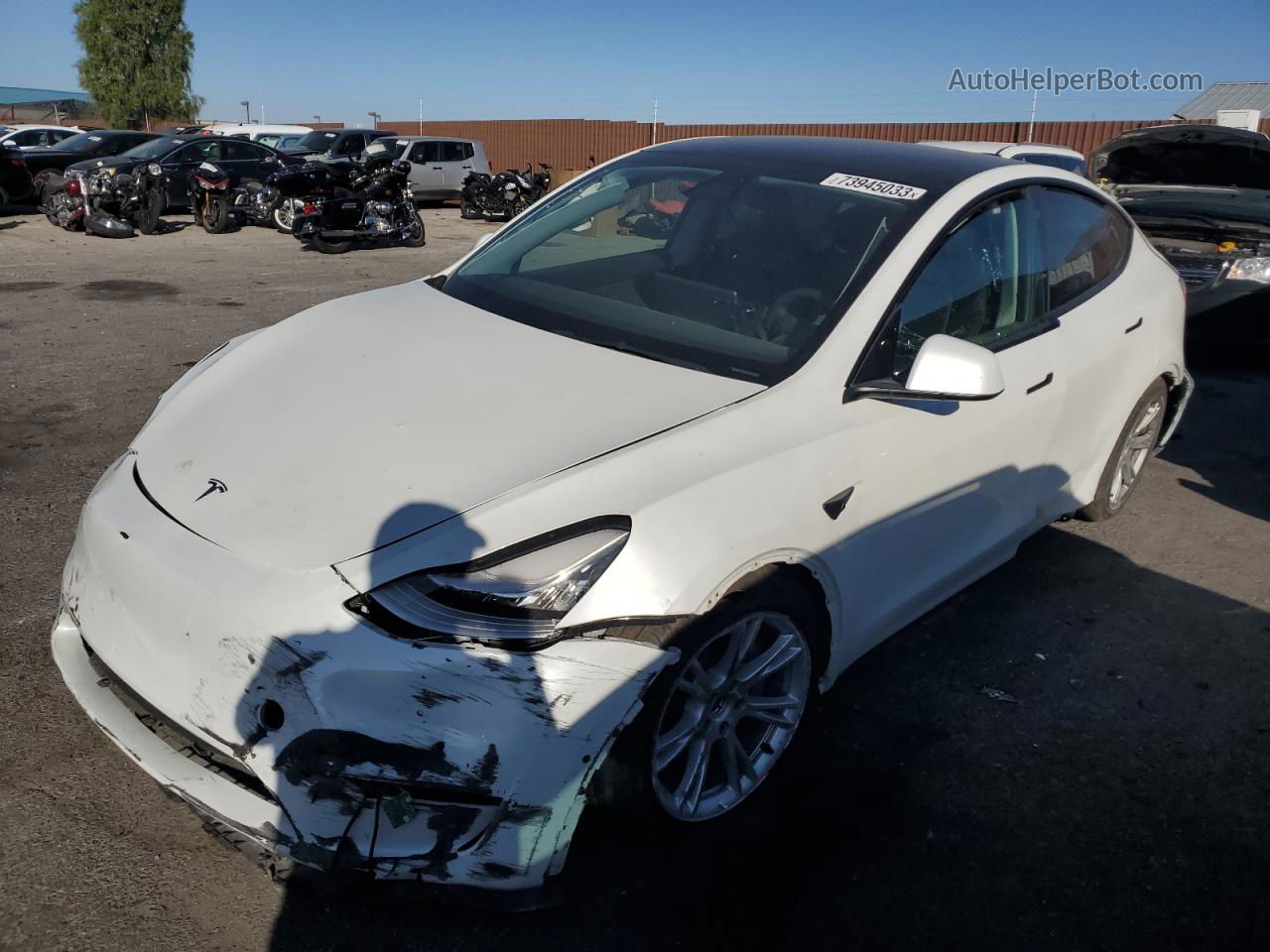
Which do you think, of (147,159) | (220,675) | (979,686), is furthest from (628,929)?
(147,159)

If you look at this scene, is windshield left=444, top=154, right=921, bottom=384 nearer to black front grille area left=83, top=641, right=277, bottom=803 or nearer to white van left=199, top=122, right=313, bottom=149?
A: black front grille area left=83, top=641, right=277, bottom=803

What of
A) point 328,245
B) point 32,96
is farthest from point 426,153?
point 32,96

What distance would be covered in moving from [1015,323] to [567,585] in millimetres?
2099

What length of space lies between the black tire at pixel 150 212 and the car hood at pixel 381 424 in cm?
1388

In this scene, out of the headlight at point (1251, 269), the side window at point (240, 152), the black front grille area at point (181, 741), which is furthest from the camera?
the side window at point (240, 152)

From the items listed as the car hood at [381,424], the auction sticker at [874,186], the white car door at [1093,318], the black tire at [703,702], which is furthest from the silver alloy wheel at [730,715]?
the white car door at [1093,318]

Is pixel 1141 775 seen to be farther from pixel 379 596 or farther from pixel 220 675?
pixel 220 675

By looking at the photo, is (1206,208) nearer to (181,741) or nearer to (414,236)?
(181,741)

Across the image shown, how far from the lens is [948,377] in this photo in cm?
264

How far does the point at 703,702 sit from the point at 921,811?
2.59ft

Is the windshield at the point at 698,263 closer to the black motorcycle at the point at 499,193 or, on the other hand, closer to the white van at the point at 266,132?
the black motorcycle at the point at 499,193

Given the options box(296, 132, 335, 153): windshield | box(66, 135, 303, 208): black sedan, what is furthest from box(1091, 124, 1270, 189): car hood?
box(296, 132, 335, 153): windshield

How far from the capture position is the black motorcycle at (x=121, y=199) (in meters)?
14.5

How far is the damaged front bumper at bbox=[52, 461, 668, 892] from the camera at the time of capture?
1938 mm
